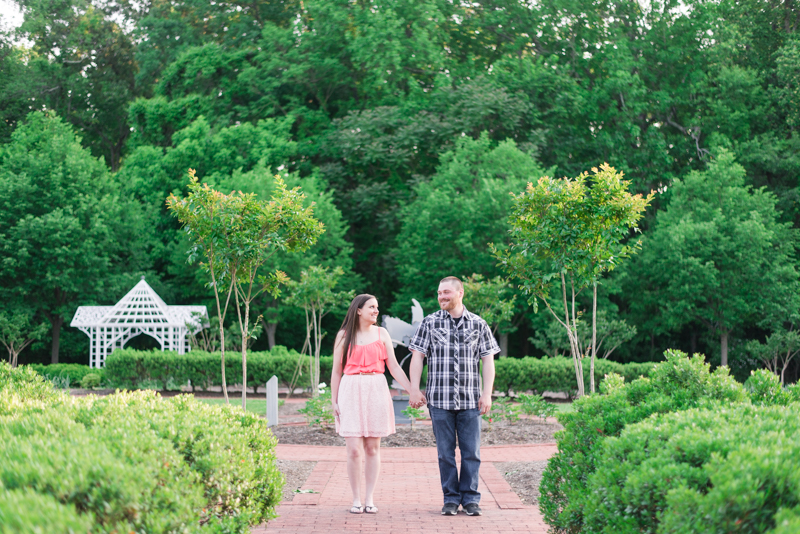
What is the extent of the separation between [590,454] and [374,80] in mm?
24261

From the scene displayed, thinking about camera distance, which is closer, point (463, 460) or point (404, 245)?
point (463, 460)

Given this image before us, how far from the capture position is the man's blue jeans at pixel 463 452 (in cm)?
552

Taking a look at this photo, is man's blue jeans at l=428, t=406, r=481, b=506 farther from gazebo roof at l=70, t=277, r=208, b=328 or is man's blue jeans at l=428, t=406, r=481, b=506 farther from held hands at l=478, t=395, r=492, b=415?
gazebo roof at l=70, t=277, r=208, b=328

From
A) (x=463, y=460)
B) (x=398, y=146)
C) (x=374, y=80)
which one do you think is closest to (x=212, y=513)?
(x=463, y=460)

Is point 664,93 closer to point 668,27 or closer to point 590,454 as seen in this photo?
point 668,27

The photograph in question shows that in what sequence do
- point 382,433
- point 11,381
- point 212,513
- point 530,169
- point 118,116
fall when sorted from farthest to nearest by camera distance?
1. point 118,116
2. point 530,169
3. point 11,381
4. point 382,433
5. point 212,513

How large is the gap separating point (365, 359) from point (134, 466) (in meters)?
2.55

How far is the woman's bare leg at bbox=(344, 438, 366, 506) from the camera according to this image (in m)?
5.45

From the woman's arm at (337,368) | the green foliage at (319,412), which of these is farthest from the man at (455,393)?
the green foliage at (319,412)

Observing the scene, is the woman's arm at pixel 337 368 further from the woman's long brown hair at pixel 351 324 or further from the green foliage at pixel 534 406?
the green foliage at pixel 534 406

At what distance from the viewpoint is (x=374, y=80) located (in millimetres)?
27125

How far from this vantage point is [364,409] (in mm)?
5441

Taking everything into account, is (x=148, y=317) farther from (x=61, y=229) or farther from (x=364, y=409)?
(x=364, y=409)

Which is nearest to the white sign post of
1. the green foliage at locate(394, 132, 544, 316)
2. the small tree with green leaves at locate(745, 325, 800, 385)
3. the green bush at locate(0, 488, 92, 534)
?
the green bush at locate(0, 488, 92, 534)
